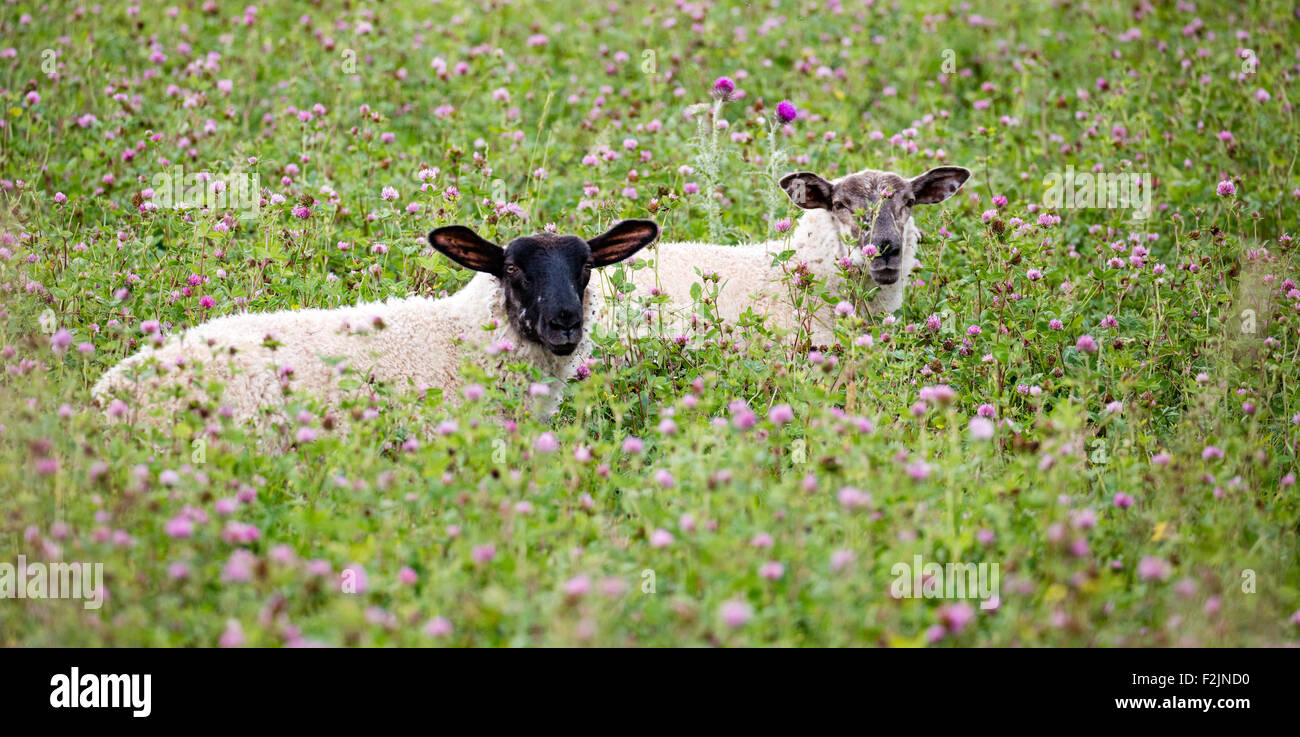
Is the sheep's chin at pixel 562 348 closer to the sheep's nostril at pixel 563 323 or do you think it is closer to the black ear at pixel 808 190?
the sheep's nostril at pixel 563 323

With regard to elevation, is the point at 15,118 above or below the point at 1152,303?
above

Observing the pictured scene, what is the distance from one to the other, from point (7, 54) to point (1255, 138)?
32.0 ft

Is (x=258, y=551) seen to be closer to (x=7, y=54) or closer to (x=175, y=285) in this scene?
(x=175, y=285)

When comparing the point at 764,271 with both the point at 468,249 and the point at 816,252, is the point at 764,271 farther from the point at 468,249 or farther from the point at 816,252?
the point at 468,249

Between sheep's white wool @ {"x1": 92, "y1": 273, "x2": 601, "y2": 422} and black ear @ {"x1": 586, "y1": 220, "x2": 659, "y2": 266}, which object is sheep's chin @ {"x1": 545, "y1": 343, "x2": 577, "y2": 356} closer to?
sheep's white wool @ {"x1": 92, "y1": 273, "x2": 601, "y2": 422}

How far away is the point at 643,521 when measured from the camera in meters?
4.34

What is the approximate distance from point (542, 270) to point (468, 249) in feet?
1.42

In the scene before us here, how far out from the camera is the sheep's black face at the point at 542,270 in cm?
548

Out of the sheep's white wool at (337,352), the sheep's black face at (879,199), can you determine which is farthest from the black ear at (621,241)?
the sheep's black face at (879,199)

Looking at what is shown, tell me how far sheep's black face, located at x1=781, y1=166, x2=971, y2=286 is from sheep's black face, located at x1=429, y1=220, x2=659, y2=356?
4.50ft

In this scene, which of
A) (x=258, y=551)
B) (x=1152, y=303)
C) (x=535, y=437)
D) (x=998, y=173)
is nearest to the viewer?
(x=258, y=551)

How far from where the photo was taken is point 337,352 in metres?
5.36

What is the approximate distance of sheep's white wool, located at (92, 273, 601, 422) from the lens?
191 inches
